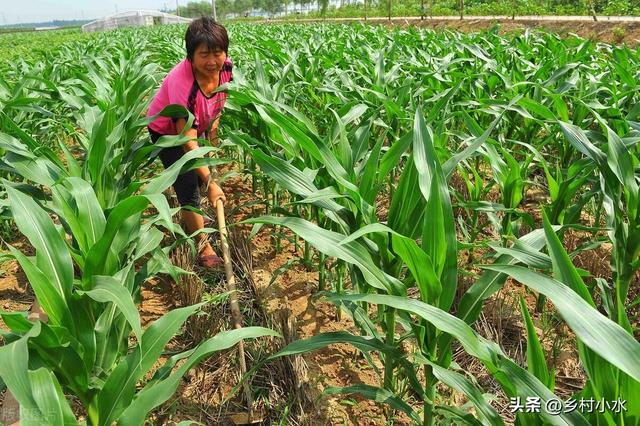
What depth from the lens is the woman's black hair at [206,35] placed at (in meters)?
2.41

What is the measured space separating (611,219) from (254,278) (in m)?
1.65

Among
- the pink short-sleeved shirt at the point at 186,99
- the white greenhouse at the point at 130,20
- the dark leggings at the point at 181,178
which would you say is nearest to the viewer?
the pink short-sleeved shirt at the point at 186,99

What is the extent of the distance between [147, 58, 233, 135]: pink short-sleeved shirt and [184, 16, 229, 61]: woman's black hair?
0.41 ft

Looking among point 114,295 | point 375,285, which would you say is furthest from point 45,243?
point 375,285

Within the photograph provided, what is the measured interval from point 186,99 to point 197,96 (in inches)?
3.6

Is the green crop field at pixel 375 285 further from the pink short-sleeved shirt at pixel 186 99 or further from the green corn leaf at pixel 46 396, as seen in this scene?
the pink short-sleeved shirt at pixel 186 99

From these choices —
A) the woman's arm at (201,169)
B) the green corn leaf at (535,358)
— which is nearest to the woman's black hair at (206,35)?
the woman's arm at (201,169)

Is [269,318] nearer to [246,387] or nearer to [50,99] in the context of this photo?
[246,387]

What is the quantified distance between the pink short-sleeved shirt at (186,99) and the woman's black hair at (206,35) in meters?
0.12

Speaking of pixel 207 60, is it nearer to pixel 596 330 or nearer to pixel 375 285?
pixel 375 285

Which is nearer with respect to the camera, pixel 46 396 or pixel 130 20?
pixel 46 396

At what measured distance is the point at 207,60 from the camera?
2.47 metres

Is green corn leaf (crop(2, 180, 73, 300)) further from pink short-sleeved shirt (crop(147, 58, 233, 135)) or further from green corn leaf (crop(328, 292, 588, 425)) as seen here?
pink short-sleeved shirt (crop(147, 58, 233, 135))

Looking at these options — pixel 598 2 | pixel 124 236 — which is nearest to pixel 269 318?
pixel 124 236
